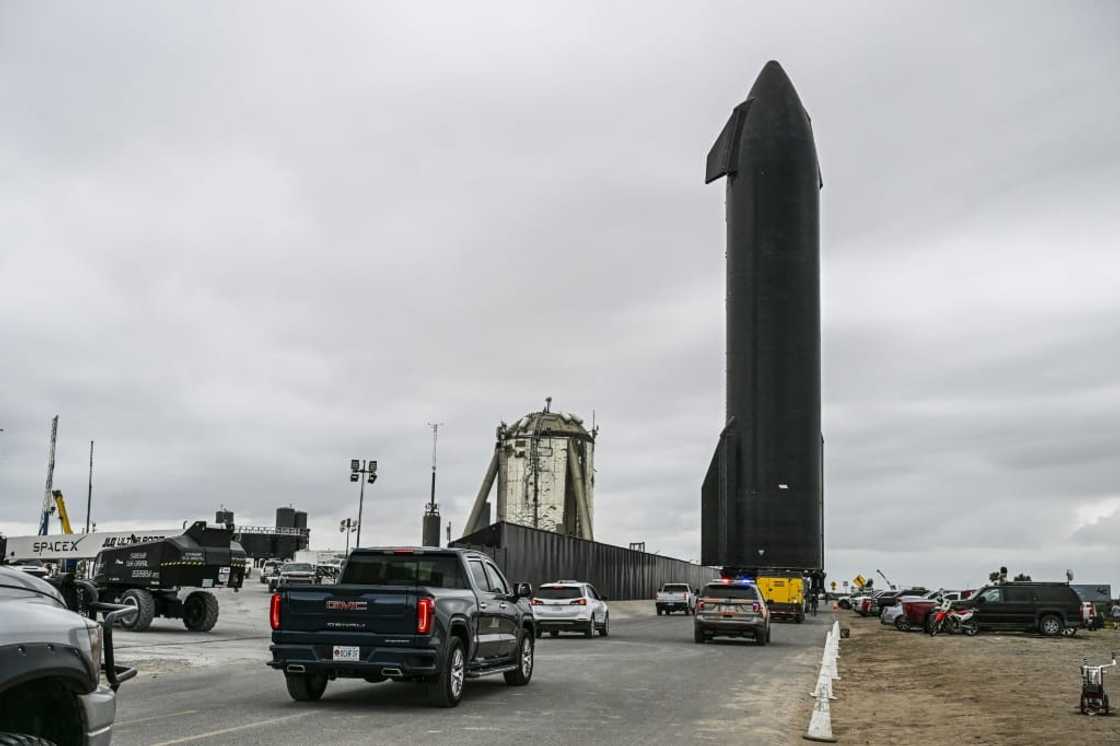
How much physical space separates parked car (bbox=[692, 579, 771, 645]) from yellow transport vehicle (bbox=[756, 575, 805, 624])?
18.3 metres

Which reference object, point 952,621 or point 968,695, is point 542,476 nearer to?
point 952,621

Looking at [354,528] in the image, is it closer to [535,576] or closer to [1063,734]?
[535,576]

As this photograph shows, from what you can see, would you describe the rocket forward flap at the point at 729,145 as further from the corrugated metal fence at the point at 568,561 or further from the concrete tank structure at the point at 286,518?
the concrete tank structure at the point at 286,518

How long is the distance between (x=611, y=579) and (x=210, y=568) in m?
43.8

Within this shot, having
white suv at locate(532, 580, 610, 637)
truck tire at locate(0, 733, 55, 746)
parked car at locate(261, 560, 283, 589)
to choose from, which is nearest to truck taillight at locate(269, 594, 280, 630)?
truck tire at locate(0, 733, 55, 746)

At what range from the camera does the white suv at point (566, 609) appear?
32469 mm

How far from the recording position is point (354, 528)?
86875 millimetres

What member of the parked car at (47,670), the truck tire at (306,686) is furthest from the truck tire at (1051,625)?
the parked car at (47,670)

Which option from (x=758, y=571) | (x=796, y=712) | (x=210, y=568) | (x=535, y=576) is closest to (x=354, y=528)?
(x=535, y=576)

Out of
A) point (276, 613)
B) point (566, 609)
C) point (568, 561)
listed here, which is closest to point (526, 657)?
point (276, 613)

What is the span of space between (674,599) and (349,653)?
46.0 meters

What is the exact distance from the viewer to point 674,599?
2269 inches

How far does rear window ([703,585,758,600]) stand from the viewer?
29531 mm

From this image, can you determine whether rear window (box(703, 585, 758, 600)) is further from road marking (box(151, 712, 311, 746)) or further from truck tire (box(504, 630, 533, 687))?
road marking (box(151, 712, 311, 746))
